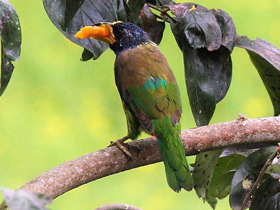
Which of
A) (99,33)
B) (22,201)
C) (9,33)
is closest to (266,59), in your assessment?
(99,33)

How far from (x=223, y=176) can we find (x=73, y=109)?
2.90 m

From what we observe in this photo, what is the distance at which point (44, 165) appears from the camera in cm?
455

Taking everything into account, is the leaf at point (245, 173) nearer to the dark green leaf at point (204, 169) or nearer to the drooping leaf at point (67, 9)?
the dark green leaf at point (204, 169)

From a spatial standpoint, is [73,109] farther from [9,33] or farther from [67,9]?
[9,33]

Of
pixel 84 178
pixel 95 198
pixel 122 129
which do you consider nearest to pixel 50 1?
pixel 84 178

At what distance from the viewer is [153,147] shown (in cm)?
200

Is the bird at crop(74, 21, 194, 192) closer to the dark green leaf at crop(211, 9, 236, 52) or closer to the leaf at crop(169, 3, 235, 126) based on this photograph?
the leaf at crop(169, 3, 235, 126)

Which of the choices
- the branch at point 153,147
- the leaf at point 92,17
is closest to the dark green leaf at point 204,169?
the branch at point 153,147

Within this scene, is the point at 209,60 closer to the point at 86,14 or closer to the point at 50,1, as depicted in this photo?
the point at 86,14

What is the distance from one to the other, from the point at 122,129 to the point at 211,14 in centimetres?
283

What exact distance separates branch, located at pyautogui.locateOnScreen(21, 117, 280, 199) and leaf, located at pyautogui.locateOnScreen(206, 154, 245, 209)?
158mm

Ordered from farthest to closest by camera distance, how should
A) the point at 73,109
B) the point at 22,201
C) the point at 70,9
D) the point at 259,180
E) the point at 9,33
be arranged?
the point at 73,109 → the point at 259,180 → the point at 70,9 → the point at 9,33 → the point at 22,201

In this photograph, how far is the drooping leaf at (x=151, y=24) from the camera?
2074mm

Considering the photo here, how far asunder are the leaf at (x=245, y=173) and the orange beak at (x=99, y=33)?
49 cm
